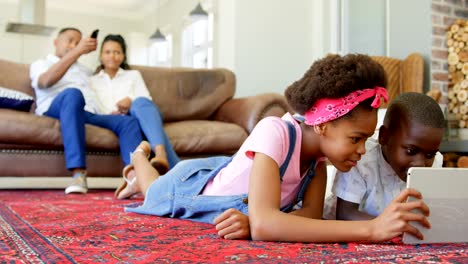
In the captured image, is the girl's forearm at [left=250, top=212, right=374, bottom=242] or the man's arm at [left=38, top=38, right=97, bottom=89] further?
the man's arm at [left=38, top=38, right=97, bottom=89]

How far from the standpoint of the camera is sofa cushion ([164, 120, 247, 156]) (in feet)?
9.08

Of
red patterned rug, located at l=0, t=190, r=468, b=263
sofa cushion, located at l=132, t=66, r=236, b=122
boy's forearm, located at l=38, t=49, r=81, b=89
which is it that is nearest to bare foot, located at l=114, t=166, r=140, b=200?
red patterned rug, located at l=0, t=190, r=468, b=263

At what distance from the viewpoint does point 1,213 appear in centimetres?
150

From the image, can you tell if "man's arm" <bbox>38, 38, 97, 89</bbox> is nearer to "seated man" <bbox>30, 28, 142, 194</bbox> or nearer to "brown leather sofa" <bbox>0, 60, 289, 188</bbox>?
"seated man" <bbox>30, 28, 142, 194</bbox>

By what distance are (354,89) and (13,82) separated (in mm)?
2341

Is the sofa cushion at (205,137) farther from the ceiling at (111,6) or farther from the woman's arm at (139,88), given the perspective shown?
the ceiling at (111,6)

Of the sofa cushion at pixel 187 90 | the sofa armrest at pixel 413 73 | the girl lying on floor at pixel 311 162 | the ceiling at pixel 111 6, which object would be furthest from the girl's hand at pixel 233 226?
the ceiling at pixel 111 6

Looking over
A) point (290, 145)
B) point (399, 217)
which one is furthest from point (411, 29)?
point (399, 217)

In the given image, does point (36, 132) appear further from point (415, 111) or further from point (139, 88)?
point (415, 111)

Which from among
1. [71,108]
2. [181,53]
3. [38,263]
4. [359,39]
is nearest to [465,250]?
[38,263]

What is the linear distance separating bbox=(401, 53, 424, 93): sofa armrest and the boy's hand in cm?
205

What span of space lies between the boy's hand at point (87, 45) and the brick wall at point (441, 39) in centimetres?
215

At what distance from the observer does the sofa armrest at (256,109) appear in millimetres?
2855

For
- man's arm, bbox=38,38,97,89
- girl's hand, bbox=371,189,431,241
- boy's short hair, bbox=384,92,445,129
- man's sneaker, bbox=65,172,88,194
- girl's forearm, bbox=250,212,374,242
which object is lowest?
man's sneaker, bbox=65,172,88,194
